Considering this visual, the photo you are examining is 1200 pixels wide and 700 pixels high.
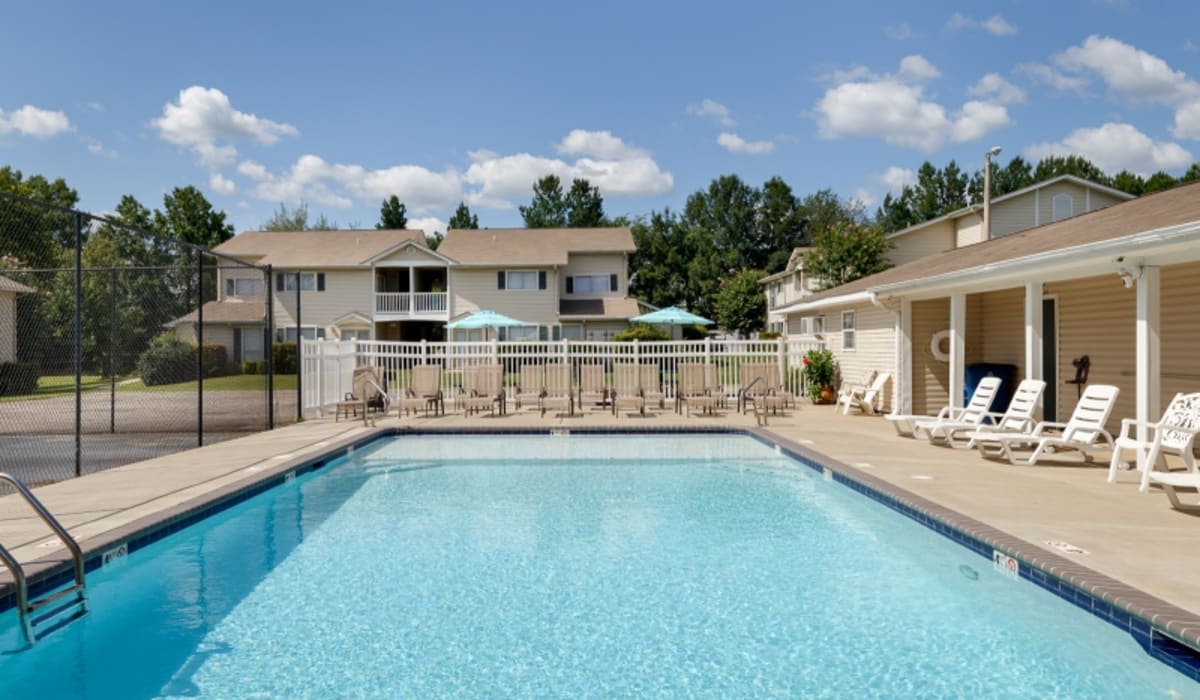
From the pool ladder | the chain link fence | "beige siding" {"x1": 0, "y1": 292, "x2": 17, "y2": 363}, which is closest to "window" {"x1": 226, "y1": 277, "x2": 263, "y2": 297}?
the chain link fence

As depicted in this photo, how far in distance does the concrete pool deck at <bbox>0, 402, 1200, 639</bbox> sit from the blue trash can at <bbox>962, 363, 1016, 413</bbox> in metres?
2.59

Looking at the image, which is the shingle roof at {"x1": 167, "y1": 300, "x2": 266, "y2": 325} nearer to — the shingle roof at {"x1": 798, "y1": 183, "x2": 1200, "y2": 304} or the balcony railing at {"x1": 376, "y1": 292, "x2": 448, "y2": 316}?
the balcony railing at {"x1": 376, "y1": 292, "x2": 448, "y2": 316}

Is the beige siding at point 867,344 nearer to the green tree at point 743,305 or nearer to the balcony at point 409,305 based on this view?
the balcony at point 409,305

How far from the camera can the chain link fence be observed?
8.61 meters

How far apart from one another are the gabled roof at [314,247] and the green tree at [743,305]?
55.5ft

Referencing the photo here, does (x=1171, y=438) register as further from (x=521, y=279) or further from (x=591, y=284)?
(x=591, y=284)

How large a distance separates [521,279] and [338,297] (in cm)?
757

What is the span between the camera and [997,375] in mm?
11812

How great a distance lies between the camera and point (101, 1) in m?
14.8

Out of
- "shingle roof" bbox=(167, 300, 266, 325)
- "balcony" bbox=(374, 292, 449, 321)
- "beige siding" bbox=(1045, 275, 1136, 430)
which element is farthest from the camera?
"balcony" bbox=(374, 292, 449, 321)

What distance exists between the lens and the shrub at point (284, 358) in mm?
26453

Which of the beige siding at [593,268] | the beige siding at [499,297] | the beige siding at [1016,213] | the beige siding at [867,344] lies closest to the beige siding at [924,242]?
the beige siding at [1016,213]

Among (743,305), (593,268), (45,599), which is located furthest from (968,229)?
(45,599)

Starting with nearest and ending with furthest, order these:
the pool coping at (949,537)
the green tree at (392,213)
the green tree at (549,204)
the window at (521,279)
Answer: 1. the pool coping at (949,537)
2. the window at (521,279)
3. the green tree at (392,213)
4. the green tree at (549,204)
